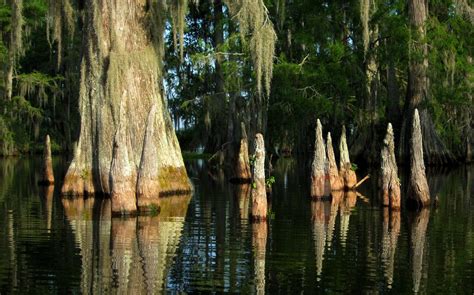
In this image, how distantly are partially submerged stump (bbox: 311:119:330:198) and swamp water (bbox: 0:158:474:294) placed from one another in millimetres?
489

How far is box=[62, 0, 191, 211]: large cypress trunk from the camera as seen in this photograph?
63.8 ft

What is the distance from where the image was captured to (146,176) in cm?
1627

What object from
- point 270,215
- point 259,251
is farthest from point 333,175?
point 259,251

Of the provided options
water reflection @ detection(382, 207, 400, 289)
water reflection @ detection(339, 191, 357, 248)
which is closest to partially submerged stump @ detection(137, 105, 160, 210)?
water reflection @ detection(339, 191, 357, 248)

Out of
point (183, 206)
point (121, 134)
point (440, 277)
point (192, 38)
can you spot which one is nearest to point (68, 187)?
point (183, 206)

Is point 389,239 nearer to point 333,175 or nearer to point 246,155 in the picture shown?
point 333,175

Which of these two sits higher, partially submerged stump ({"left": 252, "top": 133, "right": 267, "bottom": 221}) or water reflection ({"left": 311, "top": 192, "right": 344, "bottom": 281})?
partially submerged stump ({"left": 252, "top": 133, "right": 267, "bottom": 221})

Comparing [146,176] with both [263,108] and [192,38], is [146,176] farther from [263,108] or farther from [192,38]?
[192,38]

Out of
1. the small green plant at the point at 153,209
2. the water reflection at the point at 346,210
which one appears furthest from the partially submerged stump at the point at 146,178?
the water reflection at the point at 346,210

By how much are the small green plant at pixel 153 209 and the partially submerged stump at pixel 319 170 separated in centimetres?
451

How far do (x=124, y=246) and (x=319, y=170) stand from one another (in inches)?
331

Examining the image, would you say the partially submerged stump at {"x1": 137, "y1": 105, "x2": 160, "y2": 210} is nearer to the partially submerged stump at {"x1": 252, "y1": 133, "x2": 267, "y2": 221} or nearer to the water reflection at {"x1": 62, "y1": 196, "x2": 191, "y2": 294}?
the water reflection at {"x1": 62, "y1": 196, "x2": 191, "y2": 294}

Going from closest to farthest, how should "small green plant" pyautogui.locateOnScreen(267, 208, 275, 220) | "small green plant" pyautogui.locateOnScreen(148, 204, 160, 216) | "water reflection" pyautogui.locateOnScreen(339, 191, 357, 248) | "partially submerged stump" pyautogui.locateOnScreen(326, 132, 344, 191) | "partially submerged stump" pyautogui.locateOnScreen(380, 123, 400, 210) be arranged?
"water reflection" pyautogui.locateOnScreen(339, 191, 357, 248), "small green plant" pyautogui.locateOnScreen(267, 208, 275, 220), "small green plant" pyautogui.locateOnScreen(148, 204, 160, 216), "partially submerged stump" pyautogui.locateOnScreen(380, 123, 400, 210), "partially submerged stump" pyautogui.locateOnScreen(326, 132, 344, 191)

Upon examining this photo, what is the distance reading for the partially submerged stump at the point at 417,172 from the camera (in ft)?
55.3
